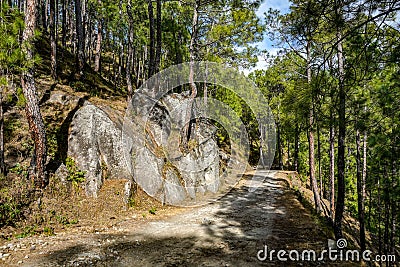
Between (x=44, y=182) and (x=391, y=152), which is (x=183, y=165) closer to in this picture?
(x=44, y=182)

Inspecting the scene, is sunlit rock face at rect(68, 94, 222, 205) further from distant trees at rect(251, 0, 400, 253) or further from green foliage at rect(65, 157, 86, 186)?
distant trees at rect(251, 0, 400, 253)

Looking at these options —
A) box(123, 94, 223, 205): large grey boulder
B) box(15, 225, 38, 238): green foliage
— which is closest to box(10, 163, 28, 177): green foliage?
box(15, 225, 38, 238): green foliage

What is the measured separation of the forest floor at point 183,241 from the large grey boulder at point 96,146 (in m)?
1.89

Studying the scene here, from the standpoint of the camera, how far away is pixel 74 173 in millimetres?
8422

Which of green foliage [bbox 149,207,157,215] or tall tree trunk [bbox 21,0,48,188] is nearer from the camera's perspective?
tall tree trunk [bbox 21,0,48,188]

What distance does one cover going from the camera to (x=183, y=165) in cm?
1280

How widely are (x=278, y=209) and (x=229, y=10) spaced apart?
31.8ft

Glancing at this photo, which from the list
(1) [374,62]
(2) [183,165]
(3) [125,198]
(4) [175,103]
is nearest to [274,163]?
(4) [175,103]

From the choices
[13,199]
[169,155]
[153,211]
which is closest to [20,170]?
[13,199]

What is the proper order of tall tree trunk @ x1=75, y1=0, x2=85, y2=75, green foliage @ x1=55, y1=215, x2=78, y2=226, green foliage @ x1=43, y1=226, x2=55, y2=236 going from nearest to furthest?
green foliage @ x1=43, y1=226, x2=55, y2=236 → green foliage @ x1=55, y1=215, x2=78, y2=226 → tall tree trunk @ x1=75, y1=0, x2=85, y2=75

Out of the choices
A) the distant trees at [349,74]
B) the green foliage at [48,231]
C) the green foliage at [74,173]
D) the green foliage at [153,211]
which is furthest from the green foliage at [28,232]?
the distant trees at [349,74]

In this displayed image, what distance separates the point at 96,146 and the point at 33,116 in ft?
7.68

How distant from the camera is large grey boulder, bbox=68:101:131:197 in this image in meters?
8.72

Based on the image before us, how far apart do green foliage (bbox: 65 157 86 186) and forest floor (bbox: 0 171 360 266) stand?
6.14 feet
